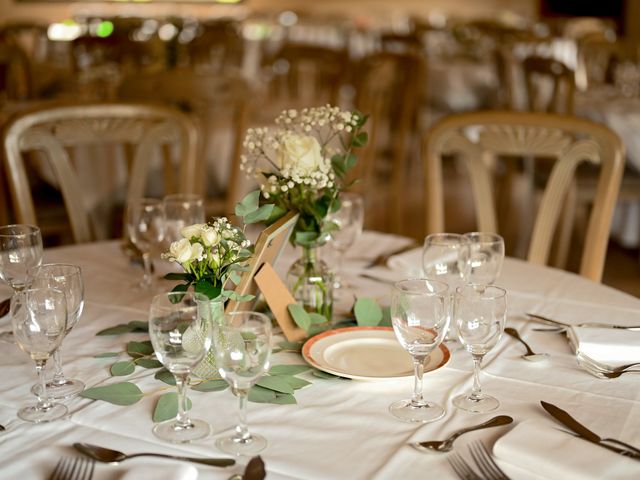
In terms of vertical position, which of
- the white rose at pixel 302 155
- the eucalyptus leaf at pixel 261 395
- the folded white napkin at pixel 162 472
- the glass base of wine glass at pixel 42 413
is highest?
the white rose at pixel 302 155

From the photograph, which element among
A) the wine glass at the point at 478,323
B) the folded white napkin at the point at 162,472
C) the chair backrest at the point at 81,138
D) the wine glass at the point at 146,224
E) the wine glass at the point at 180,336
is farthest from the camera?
the chair backrest at the point at 81,138

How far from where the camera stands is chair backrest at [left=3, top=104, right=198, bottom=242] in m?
2.21

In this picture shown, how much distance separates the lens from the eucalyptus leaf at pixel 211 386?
1167 millimetres

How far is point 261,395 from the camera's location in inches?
45.3

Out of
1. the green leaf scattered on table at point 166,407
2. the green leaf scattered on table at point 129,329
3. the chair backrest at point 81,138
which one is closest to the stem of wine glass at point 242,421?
the green leaf scattered on table at point 166,407

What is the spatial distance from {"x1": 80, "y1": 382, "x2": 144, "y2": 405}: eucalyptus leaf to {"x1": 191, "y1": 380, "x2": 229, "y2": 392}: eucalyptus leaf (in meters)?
0.08

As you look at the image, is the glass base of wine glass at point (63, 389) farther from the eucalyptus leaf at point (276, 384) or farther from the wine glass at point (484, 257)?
the wine glass at point (484, 257)

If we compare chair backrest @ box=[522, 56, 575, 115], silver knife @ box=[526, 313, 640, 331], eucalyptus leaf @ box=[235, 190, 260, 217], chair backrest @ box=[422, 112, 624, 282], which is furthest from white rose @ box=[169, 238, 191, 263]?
chair backrest @ box=[522, 56, 575, 115]

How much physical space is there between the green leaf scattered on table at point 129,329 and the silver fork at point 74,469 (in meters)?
0.41

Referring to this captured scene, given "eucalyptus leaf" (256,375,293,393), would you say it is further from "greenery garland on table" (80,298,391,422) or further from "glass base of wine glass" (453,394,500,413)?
"glass base of wine glass" (453,394,500,413)

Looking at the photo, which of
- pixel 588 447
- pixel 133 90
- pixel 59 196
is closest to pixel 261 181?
pixel 588 447

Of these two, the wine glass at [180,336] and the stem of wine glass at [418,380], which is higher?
the wine glass at [180,336]

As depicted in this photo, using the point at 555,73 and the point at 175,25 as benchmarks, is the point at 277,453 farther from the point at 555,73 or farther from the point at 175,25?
the point at 175,25

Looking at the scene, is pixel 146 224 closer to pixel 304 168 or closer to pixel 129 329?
pixel 129 329
